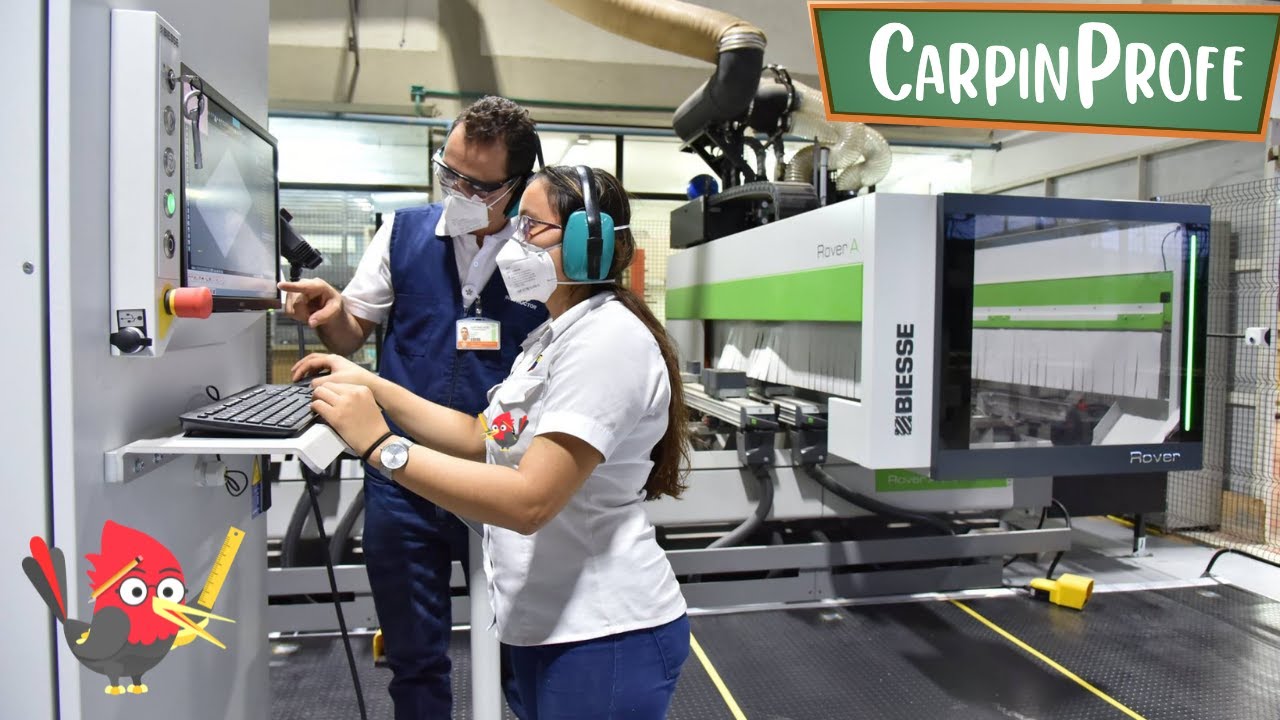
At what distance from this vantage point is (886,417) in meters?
2.42

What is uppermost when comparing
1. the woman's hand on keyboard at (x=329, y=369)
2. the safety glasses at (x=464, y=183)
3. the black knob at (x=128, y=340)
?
the safety glasses at (x=464, y=183)

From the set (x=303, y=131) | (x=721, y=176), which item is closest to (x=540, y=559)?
(x=721, y=176)

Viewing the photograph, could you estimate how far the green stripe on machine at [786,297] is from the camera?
253 centimetres

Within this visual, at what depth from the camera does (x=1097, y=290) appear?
2.62 metres

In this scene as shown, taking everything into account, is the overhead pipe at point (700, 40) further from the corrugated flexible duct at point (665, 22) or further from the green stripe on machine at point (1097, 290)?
the green stripe on machine at point (1097, 290)

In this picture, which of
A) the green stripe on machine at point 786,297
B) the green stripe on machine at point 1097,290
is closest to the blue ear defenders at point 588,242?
the green stripe on machine at point 786,297

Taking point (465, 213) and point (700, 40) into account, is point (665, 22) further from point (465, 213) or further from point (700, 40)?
point (465, 213)

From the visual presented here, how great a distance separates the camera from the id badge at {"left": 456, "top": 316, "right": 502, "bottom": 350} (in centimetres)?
179

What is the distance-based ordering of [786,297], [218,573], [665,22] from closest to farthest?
1. [218,573]
2. [786,297]
3. [665,22]

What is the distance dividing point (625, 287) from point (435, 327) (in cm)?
63

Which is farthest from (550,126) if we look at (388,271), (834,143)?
(388,271)

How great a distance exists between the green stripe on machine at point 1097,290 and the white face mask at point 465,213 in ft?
5.65

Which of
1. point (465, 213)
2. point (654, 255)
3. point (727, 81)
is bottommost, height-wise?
point (465, 213)

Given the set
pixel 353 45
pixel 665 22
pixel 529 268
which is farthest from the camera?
pixel 353 45
